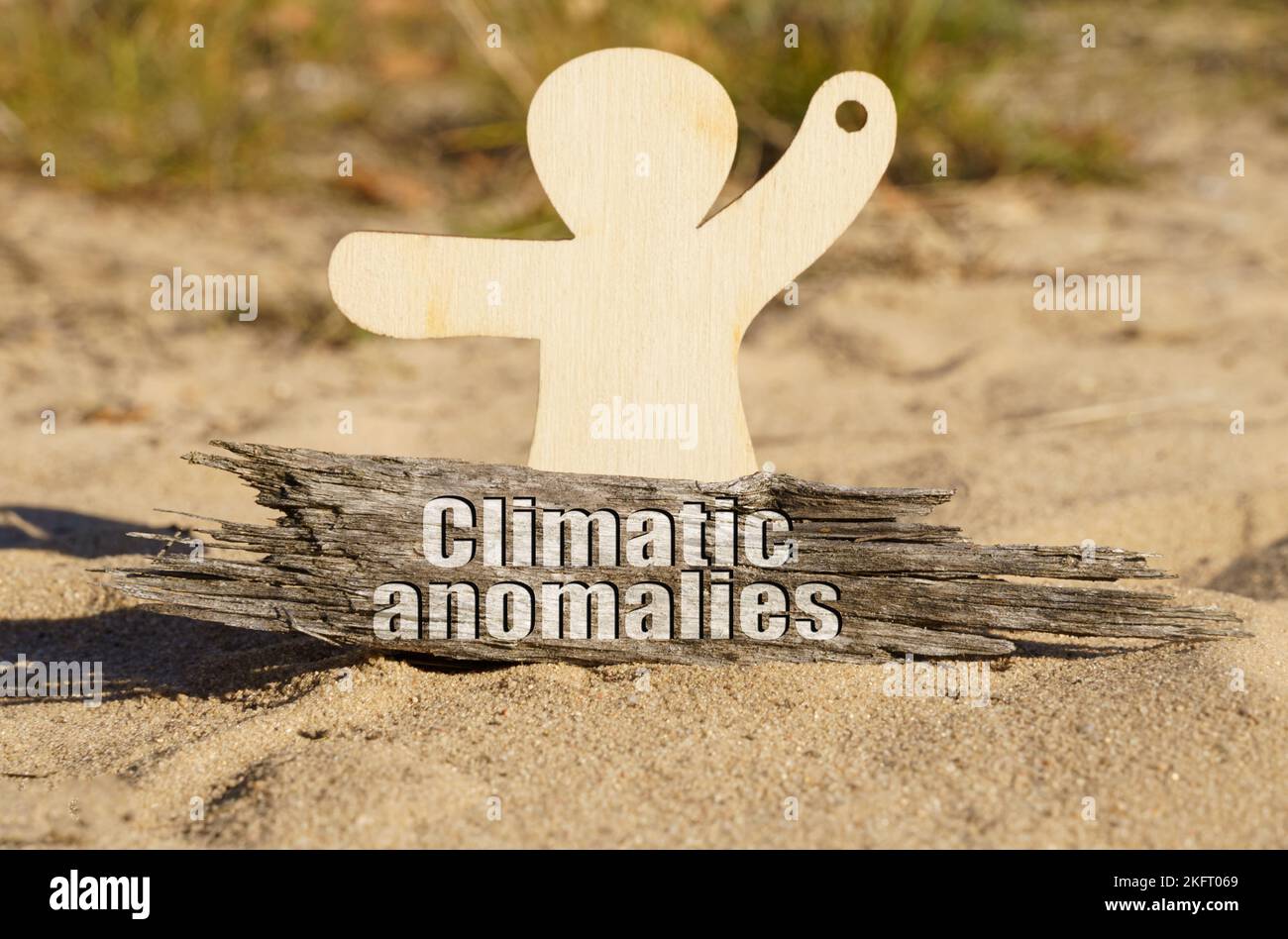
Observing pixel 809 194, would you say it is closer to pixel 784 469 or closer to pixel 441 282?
pixel 441 282

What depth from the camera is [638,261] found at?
6.59 ft

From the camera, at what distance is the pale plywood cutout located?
196 cm

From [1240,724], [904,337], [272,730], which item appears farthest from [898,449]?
[272,730]

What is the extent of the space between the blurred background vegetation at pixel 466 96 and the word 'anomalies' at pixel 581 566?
266 cm

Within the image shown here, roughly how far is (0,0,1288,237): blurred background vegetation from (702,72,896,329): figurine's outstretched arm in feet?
8.20

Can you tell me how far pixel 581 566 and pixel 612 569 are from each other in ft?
0.16

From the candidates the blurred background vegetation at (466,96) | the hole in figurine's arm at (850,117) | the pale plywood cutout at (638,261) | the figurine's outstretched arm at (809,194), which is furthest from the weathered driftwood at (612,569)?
the hole in figurine's arm at (850,117)

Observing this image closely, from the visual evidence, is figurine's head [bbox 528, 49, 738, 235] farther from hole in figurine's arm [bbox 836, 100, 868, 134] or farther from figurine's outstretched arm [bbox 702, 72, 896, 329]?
hole in figurine's arm [bbox 836, 100, 868, 134]

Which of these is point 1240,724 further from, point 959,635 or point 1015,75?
point 1015,75

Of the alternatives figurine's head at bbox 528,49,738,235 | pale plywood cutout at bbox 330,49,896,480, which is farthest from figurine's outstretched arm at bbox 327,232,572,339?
figurine's head at bbox 528,49,738,235

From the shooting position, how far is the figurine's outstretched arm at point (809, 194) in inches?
78.3
